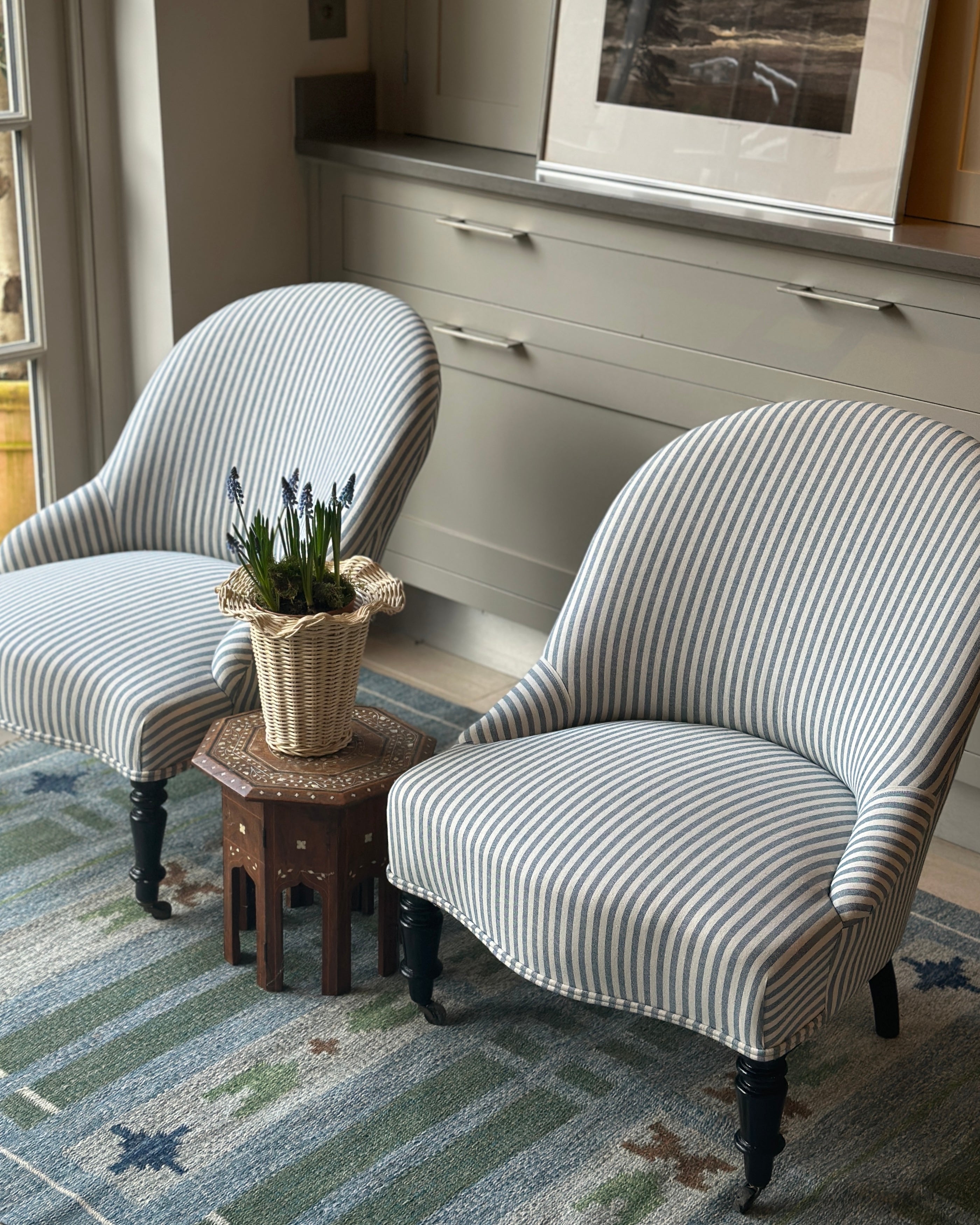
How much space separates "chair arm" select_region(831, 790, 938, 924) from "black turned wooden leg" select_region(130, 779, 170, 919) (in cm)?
101

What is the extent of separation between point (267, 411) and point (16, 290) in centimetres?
65

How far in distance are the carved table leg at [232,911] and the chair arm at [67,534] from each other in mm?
695

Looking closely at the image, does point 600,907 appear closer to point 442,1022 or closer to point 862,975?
point 862,975

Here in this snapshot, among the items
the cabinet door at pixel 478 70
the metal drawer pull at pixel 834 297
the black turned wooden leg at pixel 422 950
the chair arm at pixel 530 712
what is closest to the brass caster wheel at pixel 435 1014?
the black turned wooden leg at pixel 422 950

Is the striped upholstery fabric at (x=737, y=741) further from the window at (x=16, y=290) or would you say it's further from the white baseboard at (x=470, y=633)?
the window at (x=16, y=290)

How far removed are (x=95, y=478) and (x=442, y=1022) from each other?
1149 mm

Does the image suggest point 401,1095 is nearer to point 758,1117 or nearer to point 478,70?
point 758,1117

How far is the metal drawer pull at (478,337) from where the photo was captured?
101 inches

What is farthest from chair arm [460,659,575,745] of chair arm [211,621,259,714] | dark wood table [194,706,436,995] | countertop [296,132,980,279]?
countertop [296,132,980,279]

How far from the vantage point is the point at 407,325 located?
7.16 ft

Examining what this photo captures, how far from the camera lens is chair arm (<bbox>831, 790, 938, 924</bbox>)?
1.46 meters

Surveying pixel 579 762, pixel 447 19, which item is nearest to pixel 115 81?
pixel 447 19

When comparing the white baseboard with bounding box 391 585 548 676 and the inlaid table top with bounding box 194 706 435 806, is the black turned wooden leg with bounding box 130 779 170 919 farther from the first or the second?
the white baseboard with bounding box 391 585 548 676

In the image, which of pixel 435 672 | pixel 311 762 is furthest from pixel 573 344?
pixel 311 762
